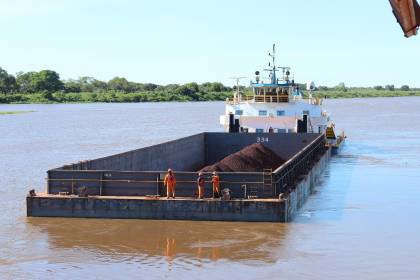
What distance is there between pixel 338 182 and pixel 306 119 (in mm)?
8316

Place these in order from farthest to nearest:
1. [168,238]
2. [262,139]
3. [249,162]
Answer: [262,139]
[249,162]
[168,238]

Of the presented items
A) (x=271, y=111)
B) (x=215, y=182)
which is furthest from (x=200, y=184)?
(x=271, y=111)

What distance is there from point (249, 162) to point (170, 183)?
6.65 m

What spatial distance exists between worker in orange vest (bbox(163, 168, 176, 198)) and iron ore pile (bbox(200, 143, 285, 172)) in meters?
3.51

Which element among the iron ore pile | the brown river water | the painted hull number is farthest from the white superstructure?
the brown river water

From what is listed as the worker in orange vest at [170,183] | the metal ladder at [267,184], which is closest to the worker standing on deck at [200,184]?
the worker in orange vest at [170,183]

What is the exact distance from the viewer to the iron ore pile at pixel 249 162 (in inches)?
795

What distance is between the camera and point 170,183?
15.4 m

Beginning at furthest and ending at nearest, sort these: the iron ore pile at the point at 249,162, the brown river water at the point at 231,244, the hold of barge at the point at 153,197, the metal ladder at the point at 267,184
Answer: the iron ore pile at the point at 249,162 < the metal ladder at the point at 267,184 < the hold of barge at the point at 153,197 < the brown river water at the point at 231,244

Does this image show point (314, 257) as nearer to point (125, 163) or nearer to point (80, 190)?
point (80, 190)

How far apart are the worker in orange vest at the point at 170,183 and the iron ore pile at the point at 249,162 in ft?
11.5

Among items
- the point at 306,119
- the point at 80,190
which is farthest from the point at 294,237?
the point at 306,119

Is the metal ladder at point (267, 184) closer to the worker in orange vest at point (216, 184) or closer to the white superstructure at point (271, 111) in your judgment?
the worker in orange vest at point (216, 184)

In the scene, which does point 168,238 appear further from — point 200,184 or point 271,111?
point 271,111
